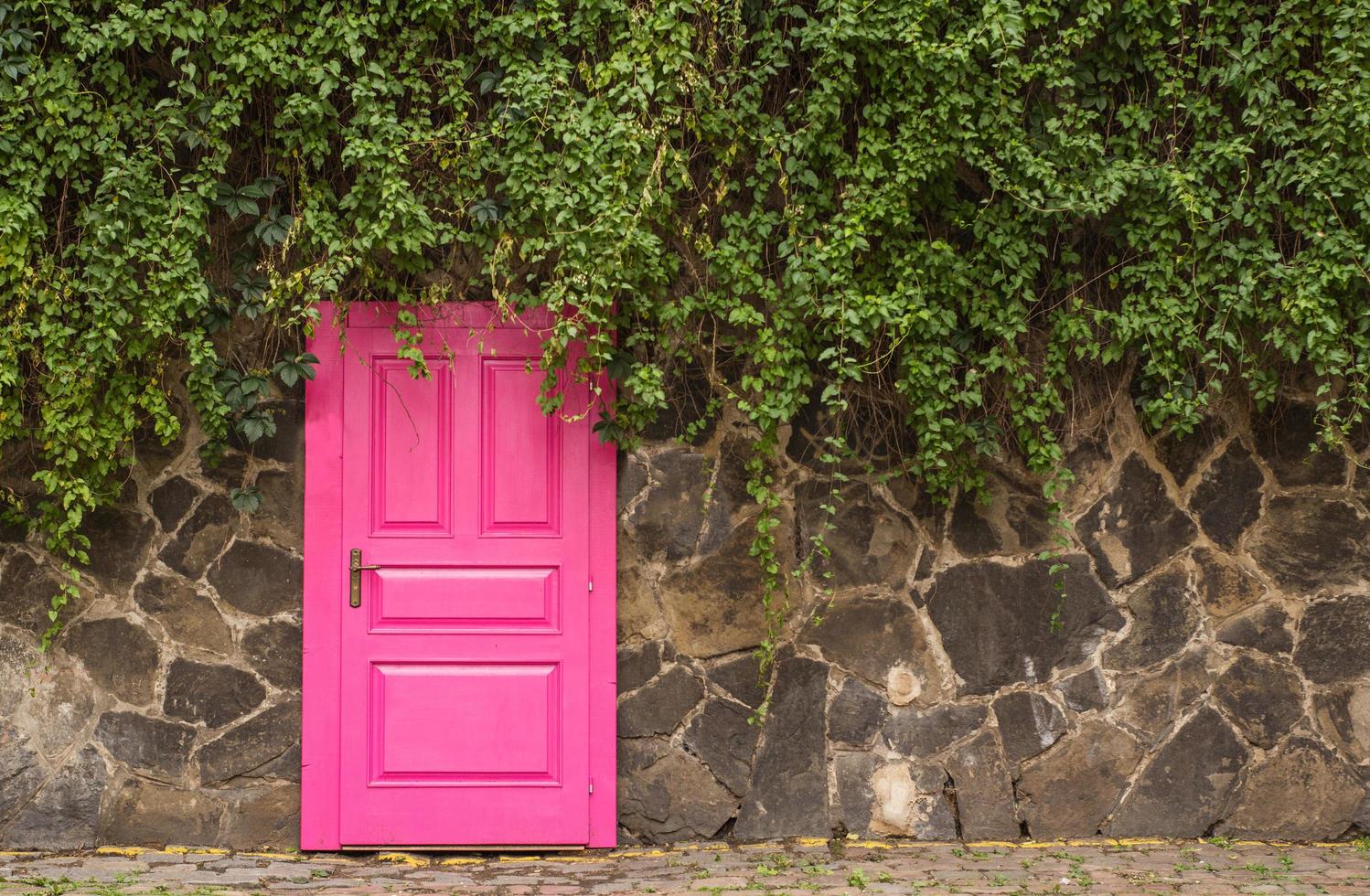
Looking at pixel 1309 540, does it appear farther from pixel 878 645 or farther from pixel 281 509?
pixel 281 509

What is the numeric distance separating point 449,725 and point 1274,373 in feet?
11.9

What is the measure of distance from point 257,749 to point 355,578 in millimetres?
799

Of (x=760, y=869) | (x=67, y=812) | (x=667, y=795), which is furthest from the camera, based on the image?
(x=667, y=795)

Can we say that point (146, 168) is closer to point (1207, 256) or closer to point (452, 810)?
point (452, 810)

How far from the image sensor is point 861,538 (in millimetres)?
5055

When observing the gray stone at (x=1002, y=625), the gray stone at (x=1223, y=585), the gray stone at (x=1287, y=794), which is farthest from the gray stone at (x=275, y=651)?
the gray stone at (x=1287, y=794)

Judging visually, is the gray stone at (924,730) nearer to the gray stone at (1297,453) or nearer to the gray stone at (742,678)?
the gray stone at (742,678)

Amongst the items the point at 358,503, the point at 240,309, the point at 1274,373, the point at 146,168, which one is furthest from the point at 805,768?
the point at 146,168

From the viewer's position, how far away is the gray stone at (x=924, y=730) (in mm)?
5016

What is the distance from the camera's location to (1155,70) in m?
4.74

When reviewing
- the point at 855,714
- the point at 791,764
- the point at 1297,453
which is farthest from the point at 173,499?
the point at 1297,453

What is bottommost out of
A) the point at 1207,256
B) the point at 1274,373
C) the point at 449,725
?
the point at 449,725

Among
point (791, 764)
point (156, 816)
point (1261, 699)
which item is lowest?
point (156, 816)

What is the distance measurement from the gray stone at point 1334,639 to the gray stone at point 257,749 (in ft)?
13.7
